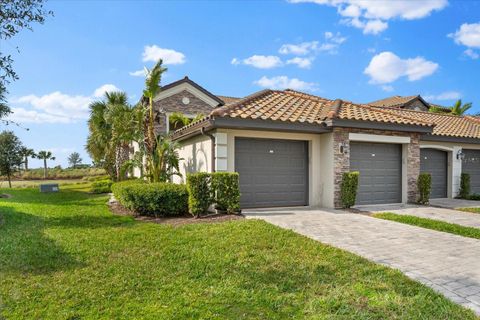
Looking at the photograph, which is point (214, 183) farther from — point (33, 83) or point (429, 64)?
point (429, 64)

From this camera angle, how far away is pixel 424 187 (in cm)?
1280

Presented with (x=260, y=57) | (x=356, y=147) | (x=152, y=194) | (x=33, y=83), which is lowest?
(x=152, y=194)

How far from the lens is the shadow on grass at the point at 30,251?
5092 mm

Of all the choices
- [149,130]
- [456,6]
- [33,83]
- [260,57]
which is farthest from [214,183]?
[456,6]

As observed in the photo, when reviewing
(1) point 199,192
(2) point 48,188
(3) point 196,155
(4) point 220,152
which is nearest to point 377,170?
(4) point 220,152

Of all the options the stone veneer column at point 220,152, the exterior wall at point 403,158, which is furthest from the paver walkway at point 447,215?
the stone veneer column at point 220,152

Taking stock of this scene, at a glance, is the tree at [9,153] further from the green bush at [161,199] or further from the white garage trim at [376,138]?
the white garage trim at [376,138]

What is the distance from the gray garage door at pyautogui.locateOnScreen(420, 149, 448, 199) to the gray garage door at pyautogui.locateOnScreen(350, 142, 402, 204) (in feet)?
10.2

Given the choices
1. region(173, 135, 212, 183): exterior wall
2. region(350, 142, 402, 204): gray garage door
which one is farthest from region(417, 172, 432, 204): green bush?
region(173, 135, 212, 183): exterior wall

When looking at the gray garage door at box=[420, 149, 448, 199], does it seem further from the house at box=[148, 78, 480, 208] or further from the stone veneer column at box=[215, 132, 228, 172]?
the stone veneer column at box=[215, 132, 228, 172]

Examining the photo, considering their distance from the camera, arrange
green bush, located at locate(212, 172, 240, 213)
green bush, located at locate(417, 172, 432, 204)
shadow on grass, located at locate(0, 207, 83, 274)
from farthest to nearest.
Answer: green bush, located at locate(417, 172, 432, 204) → green bush, located at locate(212, 172, 240, 213) → shadow on grass, located at locate(0, 207, 83, 274)

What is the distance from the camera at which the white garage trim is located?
11531mm

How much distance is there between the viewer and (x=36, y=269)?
Result: 498cm

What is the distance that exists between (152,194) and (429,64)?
53.3ft
